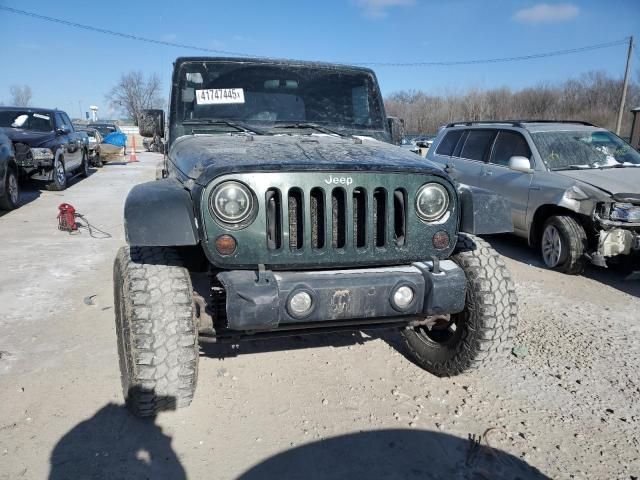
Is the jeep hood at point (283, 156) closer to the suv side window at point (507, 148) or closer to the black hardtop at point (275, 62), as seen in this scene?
the black hardtop at point (275, 62)

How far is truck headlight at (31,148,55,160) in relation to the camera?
10.0 meters

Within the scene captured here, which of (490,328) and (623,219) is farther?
(623,219)

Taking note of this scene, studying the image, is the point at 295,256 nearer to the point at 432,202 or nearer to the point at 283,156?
the point at 283,156

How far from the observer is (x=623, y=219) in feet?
16.4

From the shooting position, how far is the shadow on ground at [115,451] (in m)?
2.34

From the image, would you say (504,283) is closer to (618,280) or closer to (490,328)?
(490,328)

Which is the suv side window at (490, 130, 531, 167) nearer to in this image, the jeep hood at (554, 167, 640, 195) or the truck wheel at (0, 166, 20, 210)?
the jeep hood at (554, 167, 640, 195)

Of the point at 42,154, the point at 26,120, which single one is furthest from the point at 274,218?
the point at 26,120

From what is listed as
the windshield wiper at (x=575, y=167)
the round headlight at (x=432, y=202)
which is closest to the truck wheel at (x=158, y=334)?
the round headlight at (x=432, y=202)

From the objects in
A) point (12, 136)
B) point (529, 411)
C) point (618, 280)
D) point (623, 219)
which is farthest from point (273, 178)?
point (12, 136)

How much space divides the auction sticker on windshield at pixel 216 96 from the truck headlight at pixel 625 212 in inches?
157

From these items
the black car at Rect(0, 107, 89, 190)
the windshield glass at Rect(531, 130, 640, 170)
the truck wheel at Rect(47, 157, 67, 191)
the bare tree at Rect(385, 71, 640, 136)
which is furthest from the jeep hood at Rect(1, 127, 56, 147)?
the bare tree at Rect(385, 71, 640, 136)

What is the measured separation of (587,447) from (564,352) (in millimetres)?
1218

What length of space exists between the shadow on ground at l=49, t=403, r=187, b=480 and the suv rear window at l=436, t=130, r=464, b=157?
6.47m
